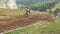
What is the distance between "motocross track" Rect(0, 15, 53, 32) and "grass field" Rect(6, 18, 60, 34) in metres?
0.18

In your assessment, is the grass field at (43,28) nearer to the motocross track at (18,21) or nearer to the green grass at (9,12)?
the motocross track at (18,21)

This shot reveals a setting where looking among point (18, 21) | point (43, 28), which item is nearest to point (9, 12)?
point (18, 21)

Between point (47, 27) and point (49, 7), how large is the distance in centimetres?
81

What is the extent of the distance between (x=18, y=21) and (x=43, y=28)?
0.79 metres

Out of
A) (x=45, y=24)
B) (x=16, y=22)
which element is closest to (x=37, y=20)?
(x=45, y=24)

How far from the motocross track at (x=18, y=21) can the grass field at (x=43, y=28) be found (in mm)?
176

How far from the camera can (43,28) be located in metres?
5.84

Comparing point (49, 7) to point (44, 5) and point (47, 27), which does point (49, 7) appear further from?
point (47, 27)

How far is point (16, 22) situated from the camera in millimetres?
5793

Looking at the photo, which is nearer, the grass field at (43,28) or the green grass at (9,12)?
the grass field at (43,28)

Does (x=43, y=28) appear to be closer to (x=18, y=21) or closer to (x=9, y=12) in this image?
(x=18, y=21)

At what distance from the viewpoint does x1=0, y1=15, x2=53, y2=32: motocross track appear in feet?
18.4

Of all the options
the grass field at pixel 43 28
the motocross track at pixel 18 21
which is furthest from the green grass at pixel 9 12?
the grass field at pixel 43 28

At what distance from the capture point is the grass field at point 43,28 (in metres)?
5.68
